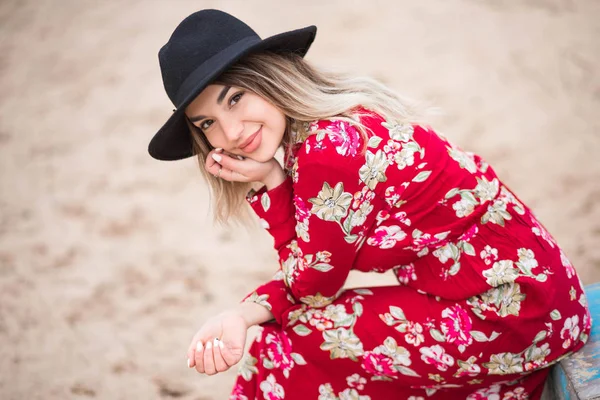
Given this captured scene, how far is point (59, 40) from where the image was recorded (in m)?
6.79

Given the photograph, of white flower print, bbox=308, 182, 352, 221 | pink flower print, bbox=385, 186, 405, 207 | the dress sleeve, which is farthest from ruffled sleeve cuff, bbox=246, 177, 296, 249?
pink flower print, bbox=385, 186, 405, 207

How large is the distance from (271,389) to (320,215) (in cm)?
64

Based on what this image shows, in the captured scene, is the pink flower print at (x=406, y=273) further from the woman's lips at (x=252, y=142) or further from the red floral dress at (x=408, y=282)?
the woman's lips at (x=252, y=142)

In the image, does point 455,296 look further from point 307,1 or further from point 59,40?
point 59,40

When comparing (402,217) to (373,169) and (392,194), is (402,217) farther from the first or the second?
(373,169)

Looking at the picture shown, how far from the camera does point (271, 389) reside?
204 centimetres

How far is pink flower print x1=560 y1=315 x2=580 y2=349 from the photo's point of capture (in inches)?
74.5

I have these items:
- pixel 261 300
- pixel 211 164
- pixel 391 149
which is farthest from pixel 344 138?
pixel 261 300

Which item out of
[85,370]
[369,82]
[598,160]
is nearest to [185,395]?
[85,370]

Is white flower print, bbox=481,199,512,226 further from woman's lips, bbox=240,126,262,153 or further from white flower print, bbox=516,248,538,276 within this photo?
woman's lips, bbox=240,126,262,153

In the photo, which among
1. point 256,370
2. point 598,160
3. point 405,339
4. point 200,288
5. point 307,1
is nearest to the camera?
point 405,339

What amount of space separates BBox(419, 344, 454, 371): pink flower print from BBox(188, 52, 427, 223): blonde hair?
69 centimetres

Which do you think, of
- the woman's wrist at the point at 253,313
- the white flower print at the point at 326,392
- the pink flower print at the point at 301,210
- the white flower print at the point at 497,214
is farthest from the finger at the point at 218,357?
the white flower print at the point at 497,214

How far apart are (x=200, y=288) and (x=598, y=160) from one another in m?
2.84
